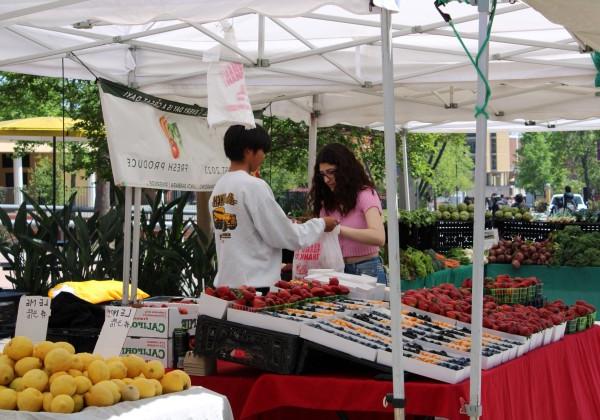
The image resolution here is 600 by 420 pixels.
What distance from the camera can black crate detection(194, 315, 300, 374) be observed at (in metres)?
4.00

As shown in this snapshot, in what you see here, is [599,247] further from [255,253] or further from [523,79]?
[255,253]

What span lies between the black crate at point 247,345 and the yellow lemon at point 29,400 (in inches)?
40.0

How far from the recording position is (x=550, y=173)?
59.8 meters

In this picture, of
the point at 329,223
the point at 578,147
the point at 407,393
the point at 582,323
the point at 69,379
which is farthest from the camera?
the point at 578,147

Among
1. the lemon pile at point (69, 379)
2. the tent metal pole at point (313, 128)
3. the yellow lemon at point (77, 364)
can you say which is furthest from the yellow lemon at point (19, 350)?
the tent metal pole at point (313, 128)

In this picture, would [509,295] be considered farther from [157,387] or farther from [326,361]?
[157,387]

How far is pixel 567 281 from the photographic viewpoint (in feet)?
32.5

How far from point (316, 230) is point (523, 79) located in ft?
12.0

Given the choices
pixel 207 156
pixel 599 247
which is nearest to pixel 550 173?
pixel 599 247

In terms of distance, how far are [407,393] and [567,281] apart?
6.50 metres

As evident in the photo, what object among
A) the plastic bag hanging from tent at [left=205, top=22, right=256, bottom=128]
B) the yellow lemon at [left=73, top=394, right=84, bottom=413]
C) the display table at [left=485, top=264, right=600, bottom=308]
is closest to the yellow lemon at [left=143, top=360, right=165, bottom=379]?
the yellow lemon at [left=73, top=394, right=84, bottom=413]

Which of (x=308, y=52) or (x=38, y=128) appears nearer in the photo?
(x=308, y=52)

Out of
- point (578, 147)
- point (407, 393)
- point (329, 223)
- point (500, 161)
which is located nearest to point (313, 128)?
point (329, 223)

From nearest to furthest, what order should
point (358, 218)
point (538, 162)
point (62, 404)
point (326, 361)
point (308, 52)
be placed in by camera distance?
point (62, 404) → point (326, 361) → point (358, 218) → point (308, 52) → point (538, 162)
